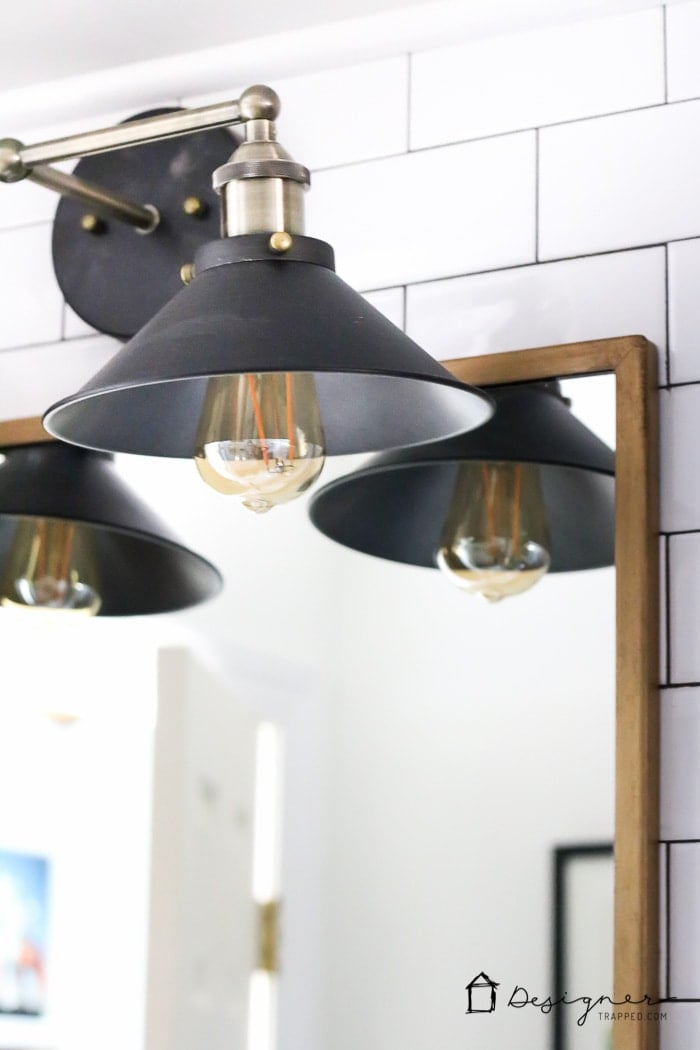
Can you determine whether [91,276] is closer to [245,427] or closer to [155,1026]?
[245,427]

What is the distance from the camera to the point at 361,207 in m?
1.46

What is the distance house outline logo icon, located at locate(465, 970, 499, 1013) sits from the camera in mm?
1226

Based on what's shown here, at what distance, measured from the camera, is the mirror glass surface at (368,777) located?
1245 millimetres

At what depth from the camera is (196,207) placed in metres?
1.49

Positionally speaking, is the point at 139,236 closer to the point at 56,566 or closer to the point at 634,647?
the point at 56,566

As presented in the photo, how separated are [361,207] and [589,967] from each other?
75 centimetres

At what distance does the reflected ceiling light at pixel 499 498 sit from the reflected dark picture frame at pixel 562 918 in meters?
0.23

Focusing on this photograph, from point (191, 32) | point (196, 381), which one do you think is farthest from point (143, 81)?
point (196, 381)

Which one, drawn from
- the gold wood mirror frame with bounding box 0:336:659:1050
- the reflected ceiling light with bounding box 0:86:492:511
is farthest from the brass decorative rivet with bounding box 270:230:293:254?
the gold wood mirror frame with bounding box 0:336:659:1050

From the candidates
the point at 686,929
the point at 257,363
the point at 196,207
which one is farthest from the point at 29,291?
the point at 686,929

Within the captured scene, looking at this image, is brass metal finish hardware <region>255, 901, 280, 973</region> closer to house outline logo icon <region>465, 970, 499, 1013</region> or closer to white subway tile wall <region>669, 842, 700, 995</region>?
house outline logo icon <region>465, 970, 499, 1013</region>

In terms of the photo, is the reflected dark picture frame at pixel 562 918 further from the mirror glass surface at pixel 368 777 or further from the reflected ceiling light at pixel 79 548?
the reflected ceiling light at pixel 79 548

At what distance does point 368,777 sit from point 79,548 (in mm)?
407

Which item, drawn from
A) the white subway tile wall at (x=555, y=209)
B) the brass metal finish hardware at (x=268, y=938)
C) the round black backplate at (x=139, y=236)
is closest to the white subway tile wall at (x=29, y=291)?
the round black backplate at (x=139, y=236)
